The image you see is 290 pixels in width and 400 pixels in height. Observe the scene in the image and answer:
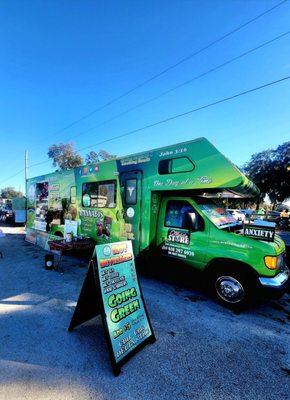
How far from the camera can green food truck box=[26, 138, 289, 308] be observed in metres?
4.05

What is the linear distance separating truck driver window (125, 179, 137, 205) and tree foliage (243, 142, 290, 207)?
80.6 ft

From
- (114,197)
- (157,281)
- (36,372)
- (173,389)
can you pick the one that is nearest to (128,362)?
(173,389)

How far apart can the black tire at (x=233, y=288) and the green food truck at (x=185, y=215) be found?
0.05ft

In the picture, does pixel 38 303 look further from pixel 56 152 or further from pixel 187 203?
pixel 56 152

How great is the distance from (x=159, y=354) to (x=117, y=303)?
82cm

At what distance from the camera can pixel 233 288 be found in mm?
4137

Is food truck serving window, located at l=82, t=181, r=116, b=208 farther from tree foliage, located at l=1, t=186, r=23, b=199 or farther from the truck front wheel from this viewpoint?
tree foliage, located at l=1, t=186, r=23, b=199

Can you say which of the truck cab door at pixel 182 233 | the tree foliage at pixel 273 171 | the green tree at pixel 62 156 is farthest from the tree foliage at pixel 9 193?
the truck cab door at pixel 182 233

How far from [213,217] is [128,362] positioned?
301 centimetres

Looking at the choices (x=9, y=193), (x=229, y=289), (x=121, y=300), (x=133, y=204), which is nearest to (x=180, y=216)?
(x=133, y=204)

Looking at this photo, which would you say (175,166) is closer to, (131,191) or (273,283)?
(131,191)

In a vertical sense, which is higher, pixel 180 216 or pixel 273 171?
pixel 273 171

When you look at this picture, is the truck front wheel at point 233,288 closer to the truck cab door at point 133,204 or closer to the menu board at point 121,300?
Answer: the menu board at point 121,300

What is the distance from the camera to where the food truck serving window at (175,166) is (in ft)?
15.5
